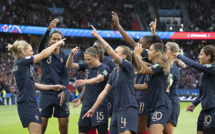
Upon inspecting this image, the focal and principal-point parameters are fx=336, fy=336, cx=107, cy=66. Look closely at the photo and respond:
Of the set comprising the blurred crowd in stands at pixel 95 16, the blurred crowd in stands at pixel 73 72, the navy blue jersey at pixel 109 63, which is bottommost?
the blurred crowd in stands at pixel 73 72

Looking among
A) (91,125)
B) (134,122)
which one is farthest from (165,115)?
(91,125)

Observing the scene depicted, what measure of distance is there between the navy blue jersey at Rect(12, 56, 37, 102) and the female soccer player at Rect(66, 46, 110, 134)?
35.0 inches

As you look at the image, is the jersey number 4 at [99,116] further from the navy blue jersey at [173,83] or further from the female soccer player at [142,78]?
the navy blue jersey at [173,83]

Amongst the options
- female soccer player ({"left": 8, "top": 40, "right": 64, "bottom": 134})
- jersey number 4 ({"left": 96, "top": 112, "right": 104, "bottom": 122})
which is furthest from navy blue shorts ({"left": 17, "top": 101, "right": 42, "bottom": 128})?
jersey number 4 ({"left": 96, "top": 112, "right": 104, "bottom": 122})

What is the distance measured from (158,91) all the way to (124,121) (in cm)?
88

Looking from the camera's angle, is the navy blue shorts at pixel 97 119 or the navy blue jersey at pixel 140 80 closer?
the navy blue shorts at pixel 97 119

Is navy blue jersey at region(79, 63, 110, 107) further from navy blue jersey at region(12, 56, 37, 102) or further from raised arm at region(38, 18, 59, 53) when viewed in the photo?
raised arm at region(38, 18, 59, 53)

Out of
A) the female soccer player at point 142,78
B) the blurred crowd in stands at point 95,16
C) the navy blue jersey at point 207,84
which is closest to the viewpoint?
the navy blue jersey at point 207,84

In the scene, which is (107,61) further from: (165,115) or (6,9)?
(6,9)

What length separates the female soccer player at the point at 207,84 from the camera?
6066 millimetres

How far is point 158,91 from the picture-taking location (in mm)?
5699

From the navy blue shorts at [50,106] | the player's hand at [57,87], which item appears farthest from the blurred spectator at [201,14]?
the player's hand at [57,87]

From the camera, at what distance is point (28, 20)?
32906 mm

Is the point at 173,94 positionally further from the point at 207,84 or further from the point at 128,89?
the point at 128,89
